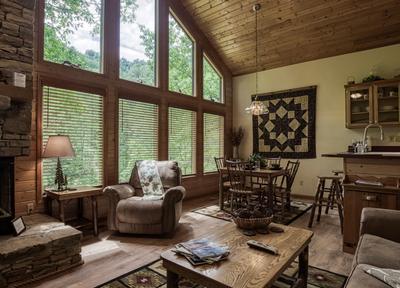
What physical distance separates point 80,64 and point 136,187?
79.3 inches

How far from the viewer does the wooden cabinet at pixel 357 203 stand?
2.52m

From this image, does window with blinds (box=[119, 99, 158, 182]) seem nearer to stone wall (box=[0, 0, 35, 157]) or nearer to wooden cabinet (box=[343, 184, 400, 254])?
stone wall (box=[0, 0, 35, 157])

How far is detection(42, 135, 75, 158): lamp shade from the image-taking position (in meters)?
2.97

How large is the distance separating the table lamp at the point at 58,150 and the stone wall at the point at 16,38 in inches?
26.2

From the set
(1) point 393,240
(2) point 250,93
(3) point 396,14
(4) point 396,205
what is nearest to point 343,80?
(3) point 396,14

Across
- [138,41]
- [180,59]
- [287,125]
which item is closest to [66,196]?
[138,41]

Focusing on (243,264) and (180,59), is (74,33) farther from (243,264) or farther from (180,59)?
(243,264)

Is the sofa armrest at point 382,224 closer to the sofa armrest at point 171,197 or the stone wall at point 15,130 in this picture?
the sofa armrest at point 171,197

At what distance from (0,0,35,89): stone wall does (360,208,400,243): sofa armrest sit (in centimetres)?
350

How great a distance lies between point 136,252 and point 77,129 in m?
1.96

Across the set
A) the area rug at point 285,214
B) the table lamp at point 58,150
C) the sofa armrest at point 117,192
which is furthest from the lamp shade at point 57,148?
the area rug at point 285,214

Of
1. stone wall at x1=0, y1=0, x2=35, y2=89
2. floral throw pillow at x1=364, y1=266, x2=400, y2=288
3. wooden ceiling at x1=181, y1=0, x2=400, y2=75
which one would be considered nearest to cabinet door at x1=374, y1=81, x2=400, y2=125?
wooden ceiling at x1=181, y1=0, x2=400, y2=75

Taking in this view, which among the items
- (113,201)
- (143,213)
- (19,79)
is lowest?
(143,213)

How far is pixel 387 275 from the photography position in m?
1.33
